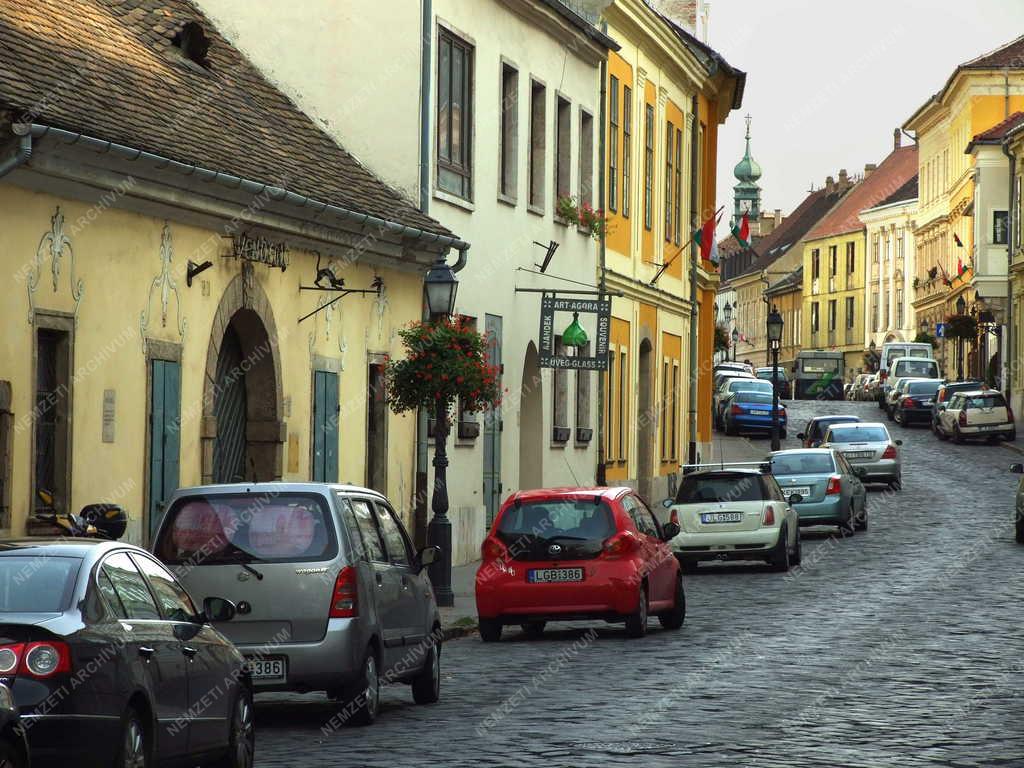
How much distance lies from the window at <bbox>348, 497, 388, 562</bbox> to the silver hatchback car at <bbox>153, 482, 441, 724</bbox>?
0.02m

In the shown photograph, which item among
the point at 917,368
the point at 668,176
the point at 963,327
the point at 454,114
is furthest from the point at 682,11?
the point at 917,368

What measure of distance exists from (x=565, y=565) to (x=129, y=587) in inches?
405

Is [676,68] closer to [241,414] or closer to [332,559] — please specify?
[241,414]

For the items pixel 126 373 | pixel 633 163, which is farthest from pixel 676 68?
pixel 126 373

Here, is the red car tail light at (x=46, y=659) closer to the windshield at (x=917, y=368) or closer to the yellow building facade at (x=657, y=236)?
the yellow building facade at (x=657, y=236)

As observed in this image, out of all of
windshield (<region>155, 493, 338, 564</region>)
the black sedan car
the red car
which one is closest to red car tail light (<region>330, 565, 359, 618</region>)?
windshield (<region>155, 493, 338, 564</region>)

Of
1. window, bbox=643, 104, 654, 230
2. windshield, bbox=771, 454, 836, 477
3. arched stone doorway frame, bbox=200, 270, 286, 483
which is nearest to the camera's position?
arched stone doorway frame, bbox=200, 270, 286, 483

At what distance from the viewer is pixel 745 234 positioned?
52.8 m

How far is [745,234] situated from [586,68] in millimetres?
16028

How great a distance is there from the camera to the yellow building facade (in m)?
40.7

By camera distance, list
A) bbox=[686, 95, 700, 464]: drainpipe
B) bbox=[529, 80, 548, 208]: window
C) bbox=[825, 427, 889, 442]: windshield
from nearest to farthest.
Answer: bbox=[529, 80, 548, 208]: window < bbox=[825, 427, 889, 442]: windshield < bbox=[686, 95, 700, 464]: drainpipe

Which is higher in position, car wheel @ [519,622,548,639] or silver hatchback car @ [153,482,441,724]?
silver hatchback car @ [153,482,441,724]

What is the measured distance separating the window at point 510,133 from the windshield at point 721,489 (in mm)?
5755

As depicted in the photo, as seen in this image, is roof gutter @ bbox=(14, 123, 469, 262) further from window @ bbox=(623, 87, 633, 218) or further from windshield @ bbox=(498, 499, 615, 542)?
window @ bbox=(623, 87, 633, 218)
